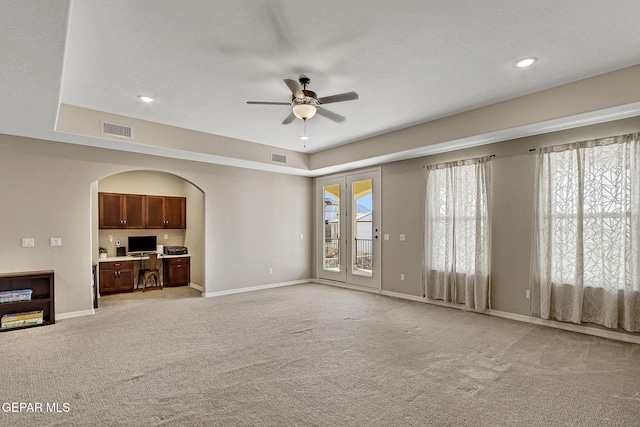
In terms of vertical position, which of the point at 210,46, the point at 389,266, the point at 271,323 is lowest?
the point at 271,323

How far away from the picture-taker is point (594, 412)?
7.95 feet

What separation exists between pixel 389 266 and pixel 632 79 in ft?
14.3

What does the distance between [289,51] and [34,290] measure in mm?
4996

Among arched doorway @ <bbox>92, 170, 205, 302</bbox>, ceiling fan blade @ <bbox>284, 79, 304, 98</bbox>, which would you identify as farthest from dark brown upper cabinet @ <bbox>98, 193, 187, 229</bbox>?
ceiling fan blade @ <bbox>284, 79, 304, 98</bbox>

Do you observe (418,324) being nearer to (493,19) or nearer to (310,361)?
(310,361)

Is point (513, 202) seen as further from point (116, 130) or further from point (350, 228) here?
point (116, 130)

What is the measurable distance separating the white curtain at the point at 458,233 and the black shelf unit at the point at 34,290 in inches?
230

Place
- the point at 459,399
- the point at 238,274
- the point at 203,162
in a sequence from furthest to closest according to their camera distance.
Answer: the point at 238,274 → the point at 203,162 → the point at 459,399

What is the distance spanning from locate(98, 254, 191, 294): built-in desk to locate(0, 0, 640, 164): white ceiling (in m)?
3.23

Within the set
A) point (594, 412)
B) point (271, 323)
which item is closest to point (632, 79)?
point (594, 412)

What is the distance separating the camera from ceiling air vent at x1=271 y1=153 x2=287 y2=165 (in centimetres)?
671

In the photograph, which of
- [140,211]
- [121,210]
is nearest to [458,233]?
[140,211]

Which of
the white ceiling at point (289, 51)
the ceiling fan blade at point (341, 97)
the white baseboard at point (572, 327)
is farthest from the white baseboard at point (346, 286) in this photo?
A: the ceiling fan blade at point (341, 97)

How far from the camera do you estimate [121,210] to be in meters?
7.16
